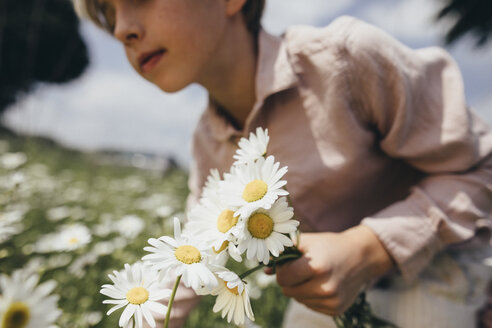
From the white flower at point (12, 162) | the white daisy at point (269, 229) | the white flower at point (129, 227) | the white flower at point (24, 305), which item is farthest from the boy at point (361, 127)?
the white flower at point (12, 162)

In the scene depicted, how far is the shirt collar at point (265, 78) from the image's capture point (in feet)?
1.94

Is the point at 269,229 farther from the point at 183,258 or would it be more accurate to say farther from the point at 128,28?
the point at 128,28

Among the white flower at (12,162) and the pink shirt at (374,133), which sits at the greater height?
the pink shirt at (374,133)

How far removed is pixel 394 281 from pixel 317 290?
32cm

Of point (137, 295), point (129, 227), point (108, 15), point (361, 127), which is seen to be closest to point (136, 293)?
point (137, 295)

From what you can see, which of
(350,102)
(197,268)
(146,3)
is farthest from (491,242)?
(146,3)

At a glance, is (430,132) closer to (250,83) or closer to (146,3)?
(250,83)

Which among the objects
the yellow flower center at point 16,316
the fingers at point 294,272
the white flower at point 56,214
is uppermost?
the yellow flower center at point 16,316

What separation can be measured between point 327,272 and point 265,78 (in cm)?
36

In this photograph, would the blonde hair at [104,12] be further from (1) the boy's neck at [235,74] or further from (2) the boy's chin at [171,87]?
(2) the boy's chin at [171,87]

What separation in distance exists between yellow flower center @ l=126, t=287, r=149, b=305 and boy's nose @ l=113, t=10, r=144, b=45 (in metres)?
0.39

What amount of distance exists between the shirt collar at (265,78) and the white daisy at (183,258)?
1.17 feet

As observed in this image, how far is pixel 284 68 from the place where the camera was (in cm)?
60

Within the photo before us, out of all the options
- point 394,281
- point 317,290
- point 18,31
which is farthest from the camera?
point 18,31
